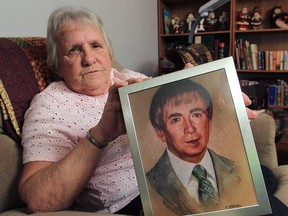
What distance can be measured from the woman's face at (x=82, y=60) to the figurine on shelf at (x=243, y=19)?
2039mm

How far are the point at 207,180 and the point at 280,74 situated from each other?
100 inches

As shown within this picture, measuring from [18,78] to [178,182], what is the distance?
2.07ft

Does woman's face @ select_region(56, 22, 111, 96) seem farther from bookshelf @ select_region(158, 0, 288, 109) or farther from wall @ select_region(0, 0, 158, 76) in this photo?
bookshelf @ select_region(158, 0, 288, 109)

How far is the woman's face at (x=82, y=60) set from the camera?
0.94 meters

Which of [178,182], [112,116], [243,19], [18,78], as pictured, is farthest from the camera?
[243,19]

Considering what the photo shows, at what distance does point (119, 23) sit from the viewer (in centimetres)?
222

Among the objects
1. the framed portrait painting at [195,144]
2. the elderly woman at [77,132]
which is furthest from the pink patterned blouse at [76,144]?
the framed portrait painting at [195,144]

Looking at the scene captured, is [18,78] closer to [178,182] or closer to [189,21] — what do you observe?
[178,182]

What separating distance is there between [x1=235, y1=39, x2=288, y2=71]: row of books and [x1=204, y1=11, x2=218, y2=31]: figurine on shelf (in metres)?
0.27

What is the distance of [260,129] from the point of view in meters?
1.21

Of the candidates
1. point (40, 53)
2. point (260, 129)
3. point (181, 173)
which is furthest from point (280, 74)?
A: point (181, 173)

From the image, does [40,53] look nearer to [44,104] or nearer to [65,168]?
[44,104]

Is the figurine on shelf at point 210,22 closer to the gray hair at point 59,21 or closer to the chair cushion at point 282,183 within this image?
the chair cushion at point 282,183

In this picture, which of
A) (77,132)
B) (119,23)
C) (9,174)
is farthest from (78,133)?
(119,23)
